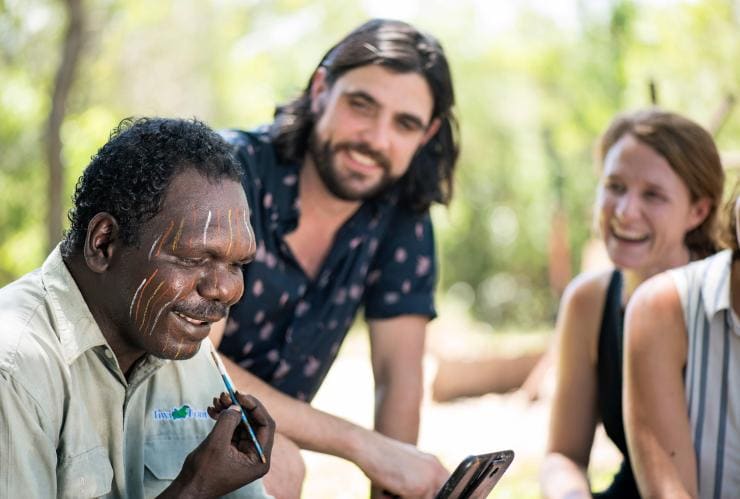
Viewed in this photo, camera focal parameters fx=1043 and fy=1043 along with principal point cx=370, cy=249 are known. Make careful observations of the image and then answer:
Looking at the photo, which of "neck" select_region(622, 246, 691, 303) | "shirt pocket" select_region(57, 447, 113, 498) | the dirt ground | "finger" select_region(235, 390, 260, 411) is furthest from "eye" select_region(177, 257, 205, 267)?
the dirt ground

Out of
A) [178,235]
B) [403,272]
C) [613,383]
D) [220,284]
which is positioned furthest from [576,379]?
[178,235]

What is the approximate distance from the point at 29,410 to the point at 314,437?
1274 mm

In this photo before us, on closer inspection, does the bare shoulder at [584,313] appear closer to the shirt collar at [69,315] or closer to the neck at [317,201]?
the neck at [317,201]

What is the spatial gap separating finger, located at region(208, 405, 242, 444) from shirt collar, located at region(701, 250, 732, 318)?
1.46 m

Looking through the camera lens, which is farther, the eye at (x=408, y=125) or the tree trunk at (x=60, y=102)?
the tree trunk at (x=60, y=102)

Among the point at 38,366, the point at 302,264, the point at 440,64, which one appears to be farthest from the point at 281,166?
the point at 38,366

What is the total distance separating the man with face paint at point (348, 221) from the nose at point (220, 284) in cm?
114

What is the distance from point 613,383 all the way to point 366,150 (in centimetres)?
114

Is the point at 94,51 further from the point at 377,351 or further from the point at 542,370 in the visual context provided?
the point at 377,351

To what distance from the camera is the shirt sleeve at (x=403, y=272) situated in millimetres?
3715

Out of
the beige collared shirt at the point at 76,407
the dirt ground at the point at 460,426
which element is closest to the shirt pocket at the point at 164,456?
the beige collared shirt at the point at 76,407

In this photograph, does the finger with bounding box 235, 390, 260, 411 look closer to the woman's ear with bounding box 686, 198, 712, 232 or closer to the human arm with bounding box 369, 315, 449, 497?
the human arm with bounding box 369, 315, 449, 497

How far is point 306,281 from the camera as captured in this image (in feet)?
11.9

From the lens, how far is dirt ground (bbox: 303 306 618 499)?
5871mm
